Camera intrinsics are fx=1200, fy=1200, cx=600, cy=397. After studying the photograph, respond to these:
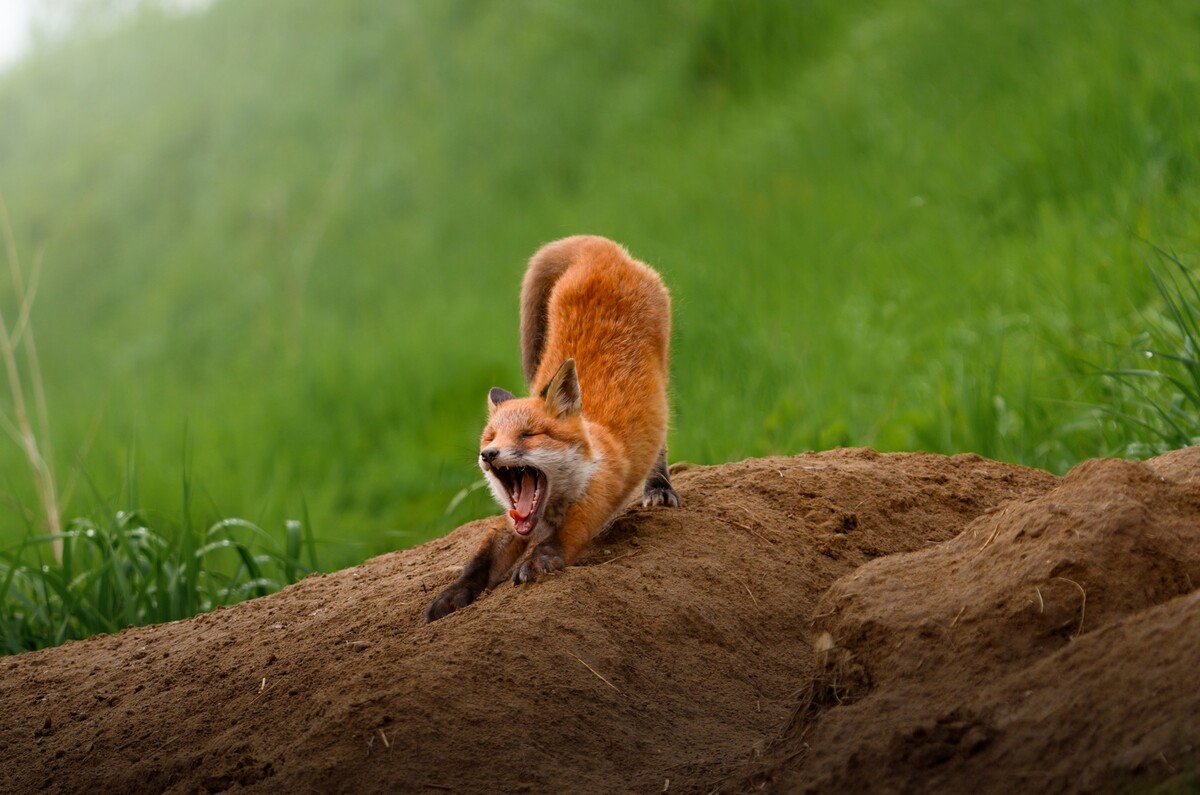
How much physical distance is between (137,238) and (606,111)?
7.40 m

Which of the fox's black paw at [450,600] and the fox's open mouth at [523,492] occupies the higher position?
the fox's open mouth at [523,492]

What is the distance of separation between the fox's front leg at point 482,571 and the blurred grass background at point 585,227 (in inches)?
92.7

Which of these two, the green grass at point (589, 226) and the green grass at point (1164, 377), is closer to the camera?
the green grass at point (1164, 377)

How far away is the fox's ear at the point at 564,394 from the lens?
14.6 feet

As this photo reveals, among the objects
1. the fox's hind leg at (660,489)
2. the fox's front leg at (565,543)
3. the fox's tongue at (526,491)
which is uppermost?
the fox's tongue at (526,491)

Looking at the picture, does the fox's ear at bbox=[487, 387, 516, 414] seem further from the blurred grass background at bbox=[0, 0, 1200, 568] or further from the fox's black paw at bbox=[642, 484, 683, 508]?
the blurred grass background at bbox=[0, 0, 1200, 568]

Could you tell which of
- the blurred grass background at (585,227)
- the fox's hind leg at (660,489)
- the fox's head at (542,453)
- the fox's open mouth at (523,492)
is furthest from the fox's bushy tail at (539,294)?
the blurred grass background at (585,227)

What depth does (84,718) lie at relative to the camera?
164 inches

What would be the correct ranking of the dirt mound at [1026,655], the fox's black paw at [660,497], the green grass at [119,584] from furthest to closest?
the green grass at [119,584], the fox's black paw at [660,497], the dirt mound at [1026,655]

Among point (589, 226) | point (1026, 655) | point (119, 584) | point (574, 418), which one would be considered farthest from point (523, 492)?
point (589, 226)

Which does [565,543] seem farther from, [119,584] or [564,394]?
[119,584]

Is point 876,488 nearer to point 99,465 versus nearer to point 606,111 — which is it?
point 99,465

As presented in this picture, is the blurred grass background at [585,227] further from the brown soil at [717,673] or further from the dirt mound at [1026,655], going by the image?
the dirt mound at [1026,655]

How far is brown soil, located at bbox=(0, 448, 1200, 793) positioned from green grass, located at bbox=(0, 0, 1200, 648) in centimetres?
116
